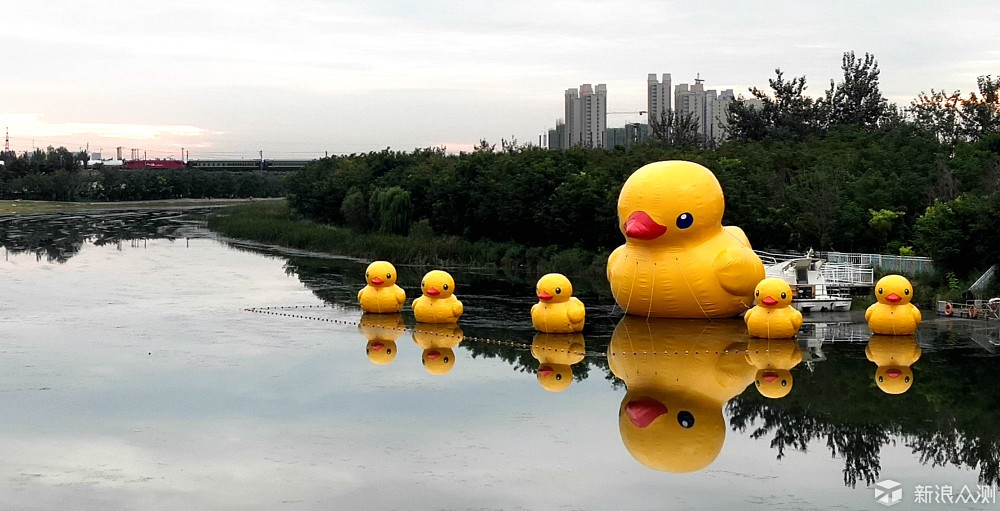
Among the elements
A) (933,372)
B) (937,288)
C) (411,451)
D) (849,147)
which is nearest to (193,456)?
(411,451)

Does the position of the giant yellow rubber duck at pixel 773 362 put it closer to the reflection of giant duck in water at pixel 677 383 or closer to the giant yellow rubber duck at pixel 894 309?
the reflection of giant duck in water at pixel 677 383

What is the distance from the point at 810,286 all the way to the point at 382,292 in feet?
29.2

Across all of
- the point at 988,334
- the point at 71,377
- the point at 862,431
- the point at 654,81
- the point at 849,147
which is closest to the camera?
the point at 862,431

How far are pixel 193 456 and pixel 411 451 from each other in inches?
96.7

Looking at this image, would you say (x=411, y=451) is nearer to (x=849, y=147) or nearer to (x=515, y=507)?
(x=515, y=507)

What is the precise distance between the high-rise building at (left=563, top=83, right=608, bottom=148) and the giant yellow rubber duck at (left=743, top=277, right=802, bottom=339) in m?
67.0

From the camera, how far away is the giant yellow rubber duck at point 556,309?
2220 centimetres

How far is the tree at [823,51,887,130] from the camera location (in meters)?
52.2

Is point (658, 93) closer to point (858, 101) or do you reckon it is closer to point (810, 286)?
point (858, 101)

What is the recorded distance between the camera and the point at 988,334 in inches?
876

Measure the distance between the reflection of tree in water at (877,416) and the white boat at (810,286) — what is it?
570 centimetres

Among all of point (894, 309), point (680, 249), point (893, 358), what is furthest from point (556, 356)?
point (894, 309)

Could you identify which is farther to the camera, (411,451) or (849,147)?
(849,147)

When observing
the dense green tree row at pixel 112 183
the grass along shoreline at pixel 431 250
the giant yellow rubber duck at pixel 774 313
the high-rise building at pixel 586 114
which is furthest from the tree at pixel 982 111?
the dense green tree row at pixel 112 183
